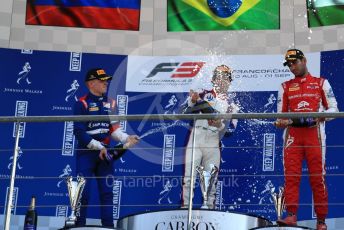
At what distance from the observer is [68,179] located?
4695 millimetres

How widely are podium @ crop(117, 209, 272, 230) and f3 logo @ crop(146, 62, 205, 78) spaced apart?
118 inches

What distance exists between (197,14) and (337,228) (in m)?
2.32

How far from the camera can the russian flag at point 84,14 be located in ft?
23.7

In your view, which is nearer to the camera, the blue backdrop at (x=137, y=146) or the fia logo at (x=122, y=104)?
the blue backdrop at (x=137, y=146)

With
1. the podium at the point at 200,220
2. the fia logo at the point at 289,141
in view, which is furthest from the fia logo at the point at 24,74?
the podium at the point at 200,220

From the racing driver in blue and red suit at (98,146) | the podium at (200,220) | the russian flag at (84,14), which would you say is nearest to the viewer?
the podium at (200,220)

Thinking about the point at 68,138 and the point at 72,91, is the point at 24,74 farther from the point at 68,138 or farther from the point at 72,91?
the point at 68,138

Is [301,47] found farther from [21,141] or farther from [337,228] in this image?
[21,141]

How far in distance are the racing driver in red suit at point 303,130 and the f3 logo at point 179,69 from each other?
1.42 meters

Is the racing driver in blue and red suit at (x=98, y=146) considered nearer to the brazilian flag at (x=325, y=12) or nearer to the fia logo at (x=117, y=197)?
the fia logo at (x=117, y=197)

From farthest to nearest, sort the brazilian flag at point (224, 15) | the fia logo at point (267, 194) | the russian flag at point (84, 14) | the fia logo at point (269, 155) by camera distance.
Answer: the russian flag at point (84, 14) < the brazilian flag at point (224, 15) < the fia logo at point (269, 155) < the fia logo at point (267, 194)

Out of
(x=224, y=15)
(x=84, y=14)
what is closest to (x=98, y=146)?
(x=84, y=14)

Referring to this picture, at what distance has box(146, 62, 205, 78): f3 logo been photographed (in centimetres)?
696

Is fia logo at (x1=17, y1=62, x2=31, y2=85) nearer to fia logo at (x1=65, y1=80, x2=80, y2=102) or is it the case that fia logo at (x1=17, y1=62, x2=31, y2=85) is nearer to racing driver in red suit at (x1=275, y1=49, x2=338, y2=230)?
fia logo at (x1=65, y1=80, x2=80, y2=102)
